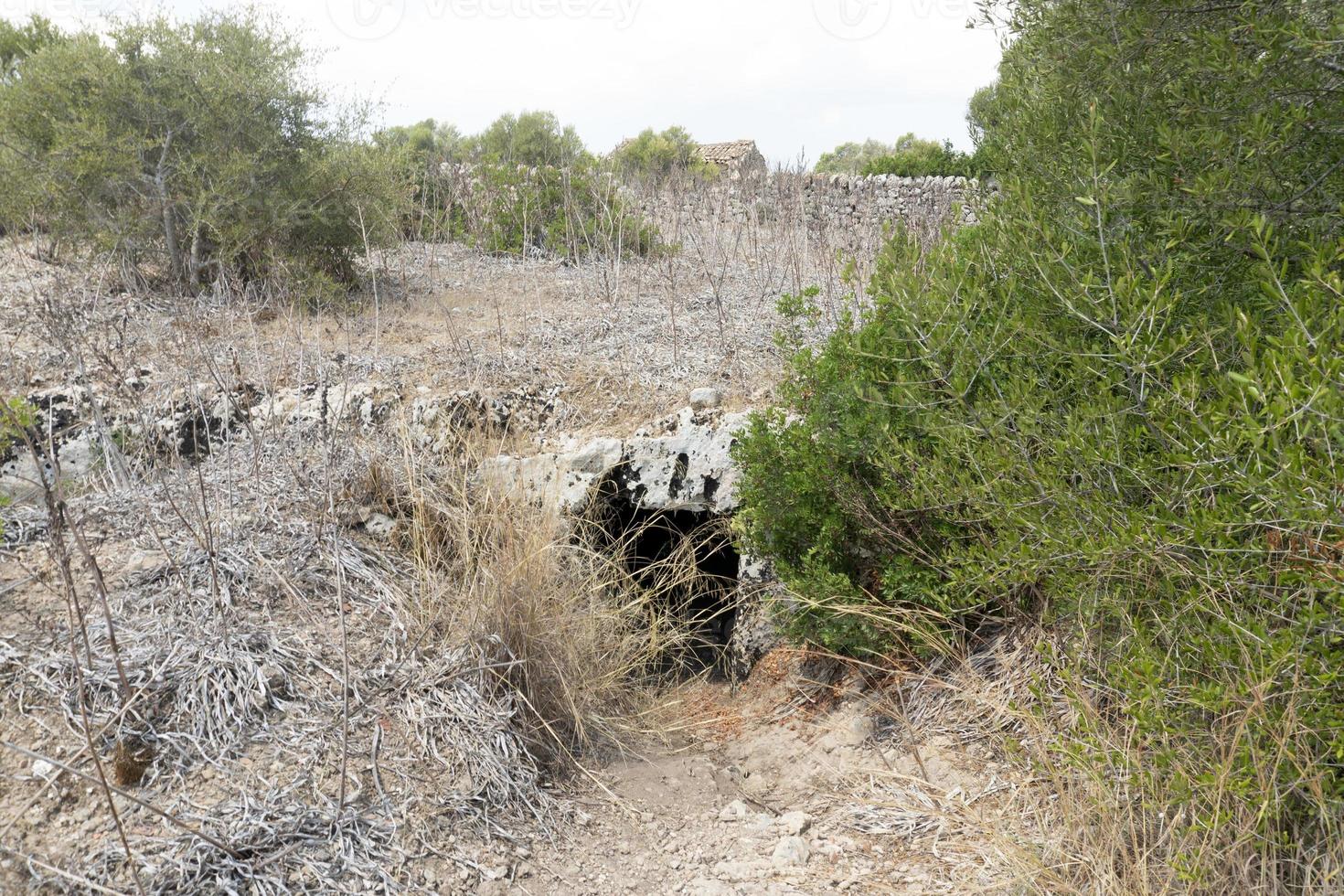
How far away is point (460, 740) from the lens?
3396mm

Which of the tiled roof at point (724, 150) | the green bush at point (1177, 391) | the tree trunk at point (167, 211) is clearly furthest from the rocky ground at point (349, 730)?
the tiled roof at point (724, 150)

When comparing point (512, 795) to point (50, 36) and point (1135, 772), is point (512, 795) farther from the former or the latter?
point (50, 36)

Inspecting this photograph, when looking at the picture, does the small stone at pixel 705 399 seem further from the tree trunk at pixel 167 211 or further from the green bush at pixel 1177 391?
the tree trunk at pixel 167 211

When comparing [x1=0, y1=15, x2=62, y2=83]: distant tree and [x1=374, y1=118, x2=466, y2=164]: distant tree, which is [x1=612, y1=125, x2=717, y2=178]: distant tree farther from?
[x1=0, y1=15, x2=62, y2=83]: distant tree

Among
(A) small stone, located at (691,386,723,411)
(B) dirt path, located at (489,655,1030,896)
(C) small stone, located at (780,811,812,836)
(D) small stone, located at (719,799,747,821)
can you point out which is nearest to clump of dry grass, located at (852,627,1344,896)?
(B) dirt path, located at (489,655,1030,896)

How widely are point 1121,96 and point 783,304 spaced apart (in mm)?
1829

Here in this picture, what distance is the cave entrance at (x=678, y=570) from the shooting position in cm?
480

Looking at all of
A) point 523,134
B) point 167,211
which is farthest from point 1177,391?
point 523,134

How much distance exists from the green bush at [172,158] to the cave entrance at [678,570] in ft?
11.6

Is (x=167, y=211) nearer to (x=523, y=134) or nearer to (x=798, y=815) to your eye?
(x=798, y=815)

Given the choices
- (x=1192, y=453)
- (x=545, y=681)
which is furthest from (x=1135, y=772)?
(x=545, y=681)

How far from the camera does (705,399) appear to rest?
5441mm

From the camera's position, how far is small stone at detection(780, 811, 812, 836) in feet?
10.8

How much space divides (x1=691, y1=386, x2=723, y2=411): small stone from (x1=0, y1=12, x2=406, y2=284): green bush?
3404mm
